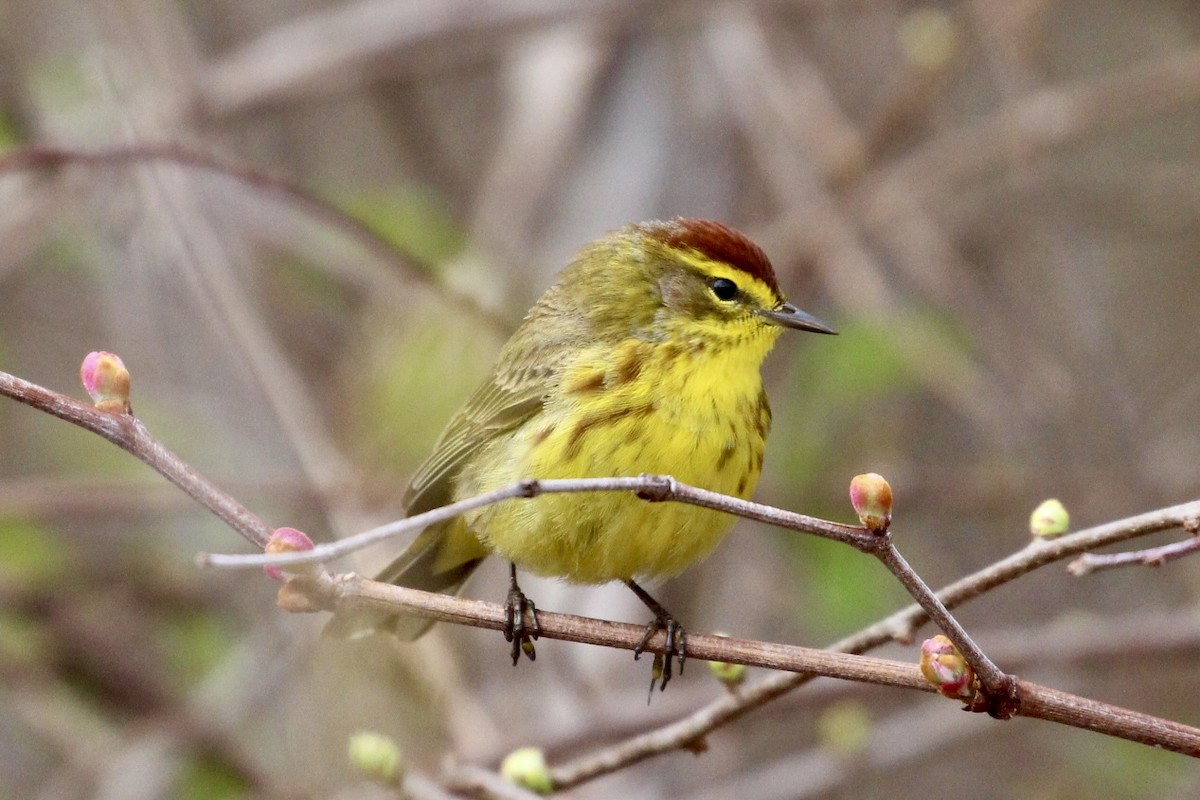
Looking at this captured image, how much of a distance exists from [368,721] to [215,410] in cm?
189

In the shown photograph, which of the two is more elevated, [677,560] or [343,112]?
[343,112]

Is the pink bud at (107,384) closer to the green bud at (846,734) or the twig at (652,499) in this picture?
the twig at (652,499)

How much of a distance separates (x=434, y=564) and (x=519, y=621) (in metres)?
0.98

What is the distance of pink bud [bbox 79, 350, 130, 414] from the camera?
2.21 meters

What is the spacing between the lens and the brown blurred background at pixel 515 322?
15.1ft

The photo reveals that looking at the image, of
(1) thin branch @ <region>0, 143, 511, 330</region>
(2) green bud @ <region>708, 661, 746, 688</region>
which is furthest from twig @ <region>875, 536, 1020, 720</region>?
(1) thin branch @ <region>0, 143, 511, 330</region>

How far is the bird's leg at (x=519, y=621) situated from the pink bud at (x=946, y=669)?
0.66 m

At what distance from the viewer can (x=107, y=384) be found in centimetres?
222

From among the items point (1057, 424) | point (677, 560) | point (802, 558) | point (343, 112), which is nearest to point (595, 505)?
Result: point (677, 560)

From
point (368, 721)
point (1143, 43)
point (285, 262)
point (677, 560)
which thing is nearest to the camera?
point (677, 560)

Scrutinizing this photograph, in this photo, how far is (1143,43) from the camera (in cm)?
701

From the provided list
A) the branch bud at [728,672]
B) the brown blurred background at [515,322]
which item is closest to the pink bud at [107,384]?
the branch bud at [728,672]

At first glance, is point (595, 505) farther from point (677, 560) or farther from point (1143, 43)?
point (1143, 43)

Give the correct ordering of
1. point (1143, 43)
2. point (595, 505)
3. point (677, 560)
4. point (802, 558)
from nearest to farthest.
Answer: point (595, 505) → point (677, 560) → point (802, 558) → point (1143, 43)
